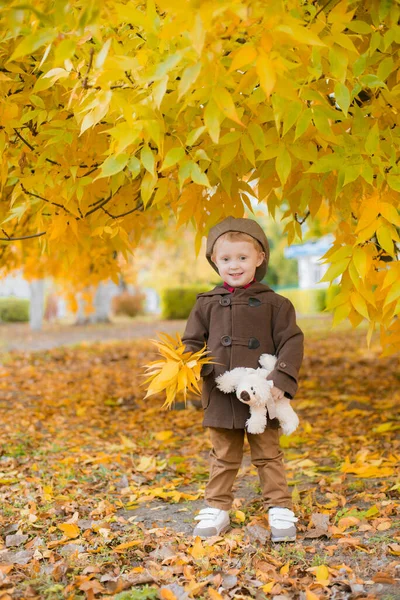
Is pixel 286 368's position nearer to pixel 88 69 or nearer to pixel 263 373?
pixel 263 373

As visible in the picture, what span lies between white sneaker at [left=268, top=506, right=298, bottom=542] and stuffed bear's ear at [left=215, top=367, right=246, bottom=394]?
0.64 m

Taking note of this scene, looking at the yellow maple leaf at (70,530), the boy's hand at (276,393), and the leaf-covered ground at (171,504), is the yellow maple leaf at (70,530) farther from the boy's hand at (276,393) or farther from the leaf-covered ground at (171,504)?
the boy's hand at (276,393)

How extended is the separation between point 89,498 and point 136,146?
6.97ft

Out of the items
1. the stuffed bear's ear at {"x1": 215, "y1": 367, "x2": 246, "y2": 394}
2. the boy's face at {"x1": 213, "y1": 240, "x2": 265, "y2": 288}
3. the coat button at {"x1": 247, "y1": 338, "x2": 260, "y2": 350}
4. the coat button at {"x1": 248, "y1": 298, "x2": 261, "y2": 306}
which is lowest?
the stuffed bear's ear at {"x1": 215, "y1": 367, "x2": 246, "y2": 394}

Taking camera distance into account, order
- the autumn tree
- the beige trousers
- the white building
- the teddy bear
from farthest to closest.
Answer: the white building, the beige trousers, the teddy bear, the autumn tree

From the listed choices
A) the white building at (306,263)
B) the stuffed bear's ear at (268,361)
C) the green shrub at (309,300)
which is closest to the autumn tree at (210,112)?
the stuffed bear's ear at (268,361)

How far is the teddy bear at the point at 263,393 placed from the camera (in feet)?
9.54

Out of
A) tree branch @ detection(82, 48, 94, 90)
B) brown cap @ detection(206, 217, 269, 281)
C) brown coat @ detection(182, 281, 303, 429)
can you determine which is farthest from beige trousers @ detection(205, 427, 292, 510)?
tree branch @ detection(82, 48, 94, 90)

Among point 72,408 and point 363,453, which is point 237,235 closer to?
point 363,453

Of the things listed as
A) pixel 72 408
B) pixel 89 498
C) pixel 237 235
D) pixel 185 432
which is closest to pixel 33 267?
pixel 72 408

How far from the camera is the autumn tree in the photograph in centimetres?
190

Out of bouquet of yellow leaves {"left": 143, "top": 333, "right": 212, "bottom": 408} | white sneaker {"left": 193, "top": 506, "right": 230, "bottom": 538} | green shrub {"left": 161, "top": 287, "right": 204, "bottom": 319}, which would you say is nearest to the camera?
bouquet of yellow leaves {"left": 143, "top": 333, "right": 212, "bottom": 408}

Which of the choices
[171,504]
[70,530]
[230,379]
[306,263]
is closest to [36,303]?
[171,504]

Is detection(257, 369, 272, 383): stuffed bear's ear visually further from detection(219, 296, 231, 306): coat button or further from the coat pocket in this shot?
detection(219, 296, 231, 306): coat button
